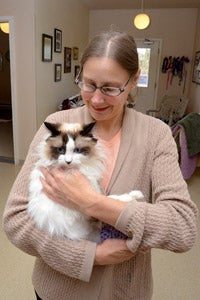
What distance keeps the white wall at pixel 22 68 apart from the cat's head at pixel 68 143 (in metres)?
3.27

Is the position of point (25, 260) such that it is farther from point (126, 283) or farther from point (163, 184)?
point (163, 184)

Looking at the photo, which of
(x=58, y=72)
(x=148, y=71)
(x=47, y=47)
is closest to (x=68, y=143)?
(x=47, y=47)

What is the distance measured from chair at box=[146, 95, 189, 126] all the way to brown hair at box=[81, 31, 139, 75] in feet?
14.5

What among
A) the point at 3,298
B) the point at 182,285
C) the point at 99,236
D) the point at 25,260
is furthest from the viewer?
the point at 25,260

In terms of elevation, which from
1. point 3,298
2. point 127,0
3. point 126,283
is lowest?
point 3,298

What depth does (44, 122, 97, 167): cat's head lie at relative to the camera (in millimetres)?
863

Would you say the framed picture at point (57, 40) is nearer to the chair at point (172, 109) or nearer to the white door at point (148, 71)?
the white door at point (148, 71)

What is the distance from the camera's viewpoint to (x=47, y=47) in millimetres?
4121

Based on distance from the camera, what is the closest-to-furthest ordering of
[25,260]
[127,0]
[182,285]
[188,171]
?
[182,285], [25,260], [188,171], [127,0]

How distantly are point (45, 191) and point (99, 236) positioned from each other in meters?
0.23

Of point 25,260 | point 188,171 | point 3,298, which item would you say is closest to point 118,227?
point 3,298

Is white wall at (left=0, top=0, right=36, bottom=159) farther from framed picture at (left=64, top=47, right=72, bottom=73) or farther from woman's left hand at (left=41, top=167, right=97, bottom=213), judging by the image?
woman's left hand at (left=41, top=167, right=97, bottom=213)

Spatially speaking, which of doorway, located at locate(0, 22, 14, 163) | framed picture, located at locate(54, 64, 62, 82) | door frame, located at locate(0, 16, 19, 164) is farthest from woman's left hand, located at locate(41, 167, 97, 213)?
doorway, located at locate(0, 22, 14, 163)

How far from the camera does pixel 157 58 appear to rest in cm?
618
